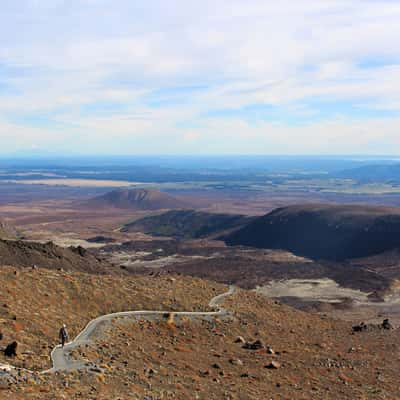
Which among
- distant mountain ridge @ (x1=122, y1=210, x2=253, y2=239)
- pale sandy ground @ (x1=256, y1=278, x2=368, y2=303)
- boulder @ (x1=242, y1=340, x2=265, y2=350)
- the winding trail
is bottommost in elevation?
pale sandy ground @ (x1=256, y1=278, x2=368, y2=303)

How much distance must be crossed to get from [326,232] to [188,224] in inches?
1826

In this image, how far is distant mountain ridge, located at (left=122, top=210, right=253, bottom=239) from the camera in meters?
144

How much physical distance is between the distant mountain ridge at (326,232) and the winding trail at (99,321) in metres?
66.5

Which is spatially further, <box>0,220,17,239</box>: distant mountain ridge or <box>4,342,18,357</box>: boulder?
<box>0,220,17,239</box>: distant mountain ridge

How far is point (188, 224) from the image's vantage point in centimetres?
15325

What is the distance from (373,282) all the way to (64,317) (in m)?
57.8

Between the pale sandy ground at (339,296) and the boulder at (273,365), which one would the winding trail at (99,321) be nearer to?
the boulder at (273,365)

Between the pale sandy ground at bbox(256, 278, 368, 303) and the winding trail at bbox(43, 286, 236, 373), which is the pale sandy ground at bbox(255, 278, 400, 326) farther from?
the winding trail at bbox(43, 286, 236, 373)

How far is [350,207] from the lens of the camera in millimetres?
134625

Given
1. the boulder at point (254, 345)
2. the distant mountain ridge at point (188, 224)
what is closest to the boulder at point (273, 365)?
the boulder at point (254, 345)

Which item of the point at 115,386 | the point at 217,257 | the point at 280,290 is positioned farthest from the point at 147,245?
the point at 115,386

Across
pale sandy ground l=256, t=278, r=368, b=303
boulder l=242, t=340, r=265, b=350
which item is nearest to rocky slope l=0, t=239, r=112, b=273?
boulder l=242, t=340, r=265, b=350

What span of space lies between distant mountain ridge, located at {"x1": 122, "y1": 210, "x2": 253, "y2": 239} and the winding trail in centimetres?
9722

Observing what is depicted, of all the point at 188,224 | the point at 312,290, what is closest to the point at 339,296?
the point at 312,290
